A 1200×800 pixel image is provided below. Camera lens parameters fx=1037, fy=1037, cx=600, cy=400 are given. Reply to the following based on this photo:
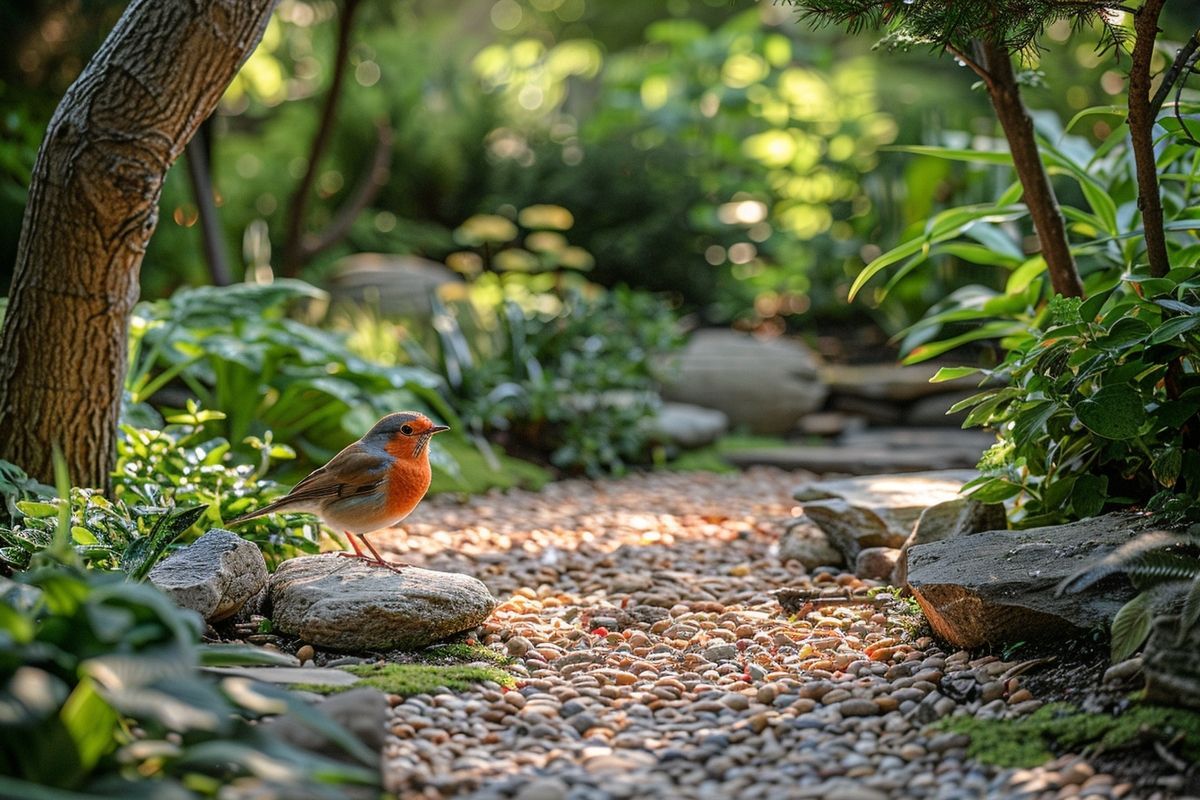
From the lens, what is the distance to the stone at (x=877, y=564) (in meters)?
3.43

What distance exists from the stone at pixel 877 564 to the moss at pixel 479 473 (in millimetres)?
2060

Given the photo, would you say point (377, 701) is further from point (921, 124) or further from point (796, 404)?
point (921, 124)

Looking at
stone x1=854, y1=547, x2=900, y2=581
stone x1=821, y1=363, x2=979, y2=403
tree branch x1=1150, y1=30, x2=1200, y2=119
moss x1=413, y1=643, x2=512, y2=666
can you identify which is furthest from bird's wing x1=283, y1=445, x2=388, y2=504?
stone x1=821, y1=363, x2=979, y2=403

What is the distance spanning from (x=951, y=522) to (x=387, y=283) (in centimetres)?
543

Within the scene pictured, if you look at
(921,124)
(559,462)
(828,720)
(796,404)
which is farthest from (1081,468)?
(921,124)

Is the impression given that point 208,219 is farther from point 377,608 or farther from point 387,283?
point 377,608

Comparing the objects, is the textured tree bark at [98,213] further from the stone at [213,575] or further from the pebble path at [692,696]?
the pebble path at [692,696]

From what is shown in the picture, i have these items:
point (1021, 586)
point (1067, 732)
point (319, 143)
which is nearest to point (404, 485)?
point (1021, 586)

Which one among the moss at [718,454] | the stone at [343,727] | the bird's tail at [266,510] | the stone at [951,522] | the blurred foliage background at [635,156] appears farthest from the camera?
the blurred foliage background at [635,156]

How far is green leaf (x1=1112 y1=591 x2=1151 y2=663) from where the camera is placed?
2.08 metres

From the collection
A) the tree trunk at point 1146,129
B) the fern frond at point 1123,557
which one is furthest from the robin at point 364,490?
the tree trunk at point 1146,129

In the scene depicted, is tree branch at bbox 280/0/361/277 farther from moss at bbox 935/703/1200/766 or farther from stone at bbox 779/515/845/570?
moss at bbox 935/703/1200/766

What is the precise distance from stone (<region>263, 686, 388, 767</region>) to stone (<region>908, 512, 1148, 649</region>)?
1.43 meters

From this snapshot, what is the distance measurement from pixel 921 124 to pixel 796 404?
324cm
